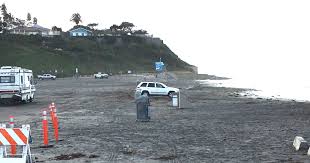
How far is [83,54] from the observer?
150 m

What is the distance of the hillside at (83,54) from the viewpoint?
126812 mm

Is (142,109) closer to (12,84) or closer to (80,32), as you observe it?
(12,84)

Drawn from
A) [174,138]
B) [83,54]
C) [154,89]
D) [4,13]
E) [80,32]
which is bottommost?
[174,138]

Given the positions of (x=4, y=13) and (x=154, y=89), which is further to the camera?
(x=4, y=13)

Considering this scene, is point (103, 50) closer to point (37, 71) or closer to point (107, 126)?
point (37, 71)

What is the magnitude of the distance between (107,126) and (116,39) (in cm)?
16266

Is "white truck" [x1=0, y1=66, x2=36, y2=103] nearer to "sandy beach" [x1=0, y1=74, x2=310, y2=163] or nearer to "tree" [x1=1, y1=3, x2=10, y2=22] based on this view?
"sandy beach" [x1=0, y1=74, x2=310, y2=163]

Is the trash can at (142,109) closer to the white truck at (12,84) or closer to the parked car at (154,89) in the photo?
the white truck at (12,84)

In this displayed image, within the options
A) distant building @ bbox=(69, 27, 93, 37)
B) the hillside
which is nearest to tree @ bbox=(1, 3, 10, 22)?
the hillside

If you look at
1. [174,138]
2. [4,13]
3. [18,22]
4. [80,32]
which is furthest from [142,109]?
[18,22]

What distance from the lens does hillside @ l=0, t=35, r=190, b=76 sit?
12681 cm

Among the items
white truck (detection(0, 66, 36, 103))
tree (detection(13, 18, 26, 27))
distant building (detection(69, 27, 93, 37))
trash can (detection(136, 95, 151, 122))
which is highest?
tree (detection(13, 18, 26, 27))

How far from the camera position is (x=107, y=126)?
23.0 m

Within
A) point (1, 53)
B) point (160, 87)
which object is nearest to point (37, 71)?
point (1, 53)
